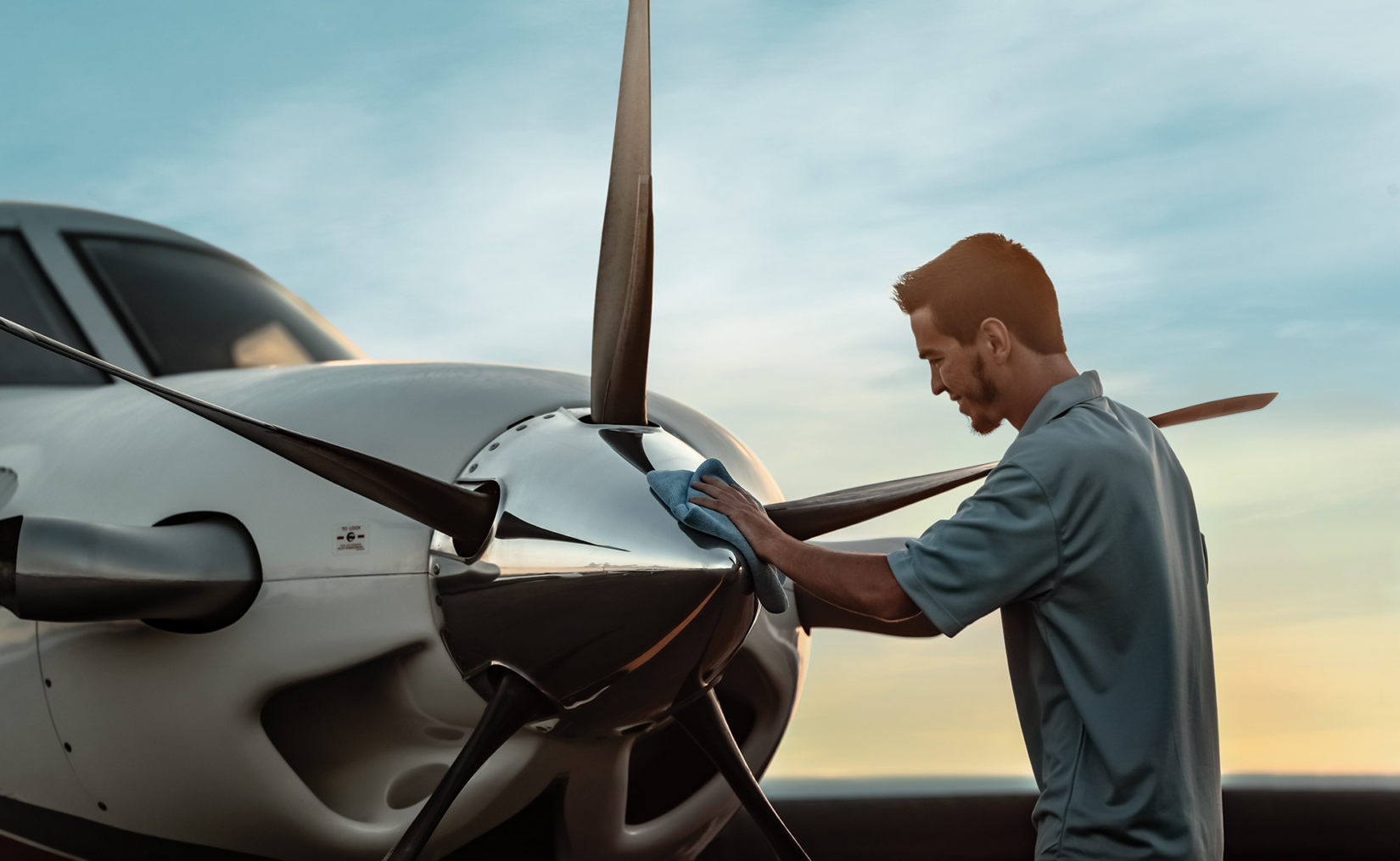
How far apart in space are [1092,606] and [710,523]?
804 mm

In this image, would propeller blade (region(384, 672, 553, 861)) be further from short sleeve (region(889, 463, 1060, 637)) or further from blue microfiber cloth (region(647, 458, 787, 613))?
→ short sleeve (region(889, 463, 1060, 637))

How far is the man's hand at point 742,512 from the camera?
8.99 feet

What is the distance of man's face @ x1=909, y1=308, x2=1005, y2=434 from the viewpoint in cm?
284

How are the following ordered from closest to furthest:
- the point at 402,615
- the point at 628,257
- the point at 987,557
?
the point at 987,557, the point at 402,615, the point at 628,257

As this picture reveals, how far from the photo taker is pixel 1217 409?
432 centimetres

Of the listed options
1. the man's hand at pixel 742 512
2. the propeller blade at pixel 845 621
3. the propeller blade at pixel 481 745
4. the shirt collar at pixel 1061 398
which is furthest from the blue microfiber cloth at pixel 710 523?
the propeller blade at pixel 845 621

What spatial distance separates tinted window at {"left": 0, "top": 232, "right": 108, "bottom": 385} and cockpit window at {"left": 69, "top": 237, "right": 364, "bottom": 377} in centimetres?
17

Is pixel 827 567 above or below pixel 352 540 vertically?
below

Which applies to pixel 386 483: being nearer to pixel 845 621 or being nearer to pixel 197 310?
pixel 845 621

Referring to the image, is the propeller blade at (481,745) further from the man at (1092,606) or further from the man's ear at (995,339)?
the man's ear at (995,339)

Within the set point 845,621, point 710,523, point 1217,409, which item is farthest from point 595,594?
point 1217,409

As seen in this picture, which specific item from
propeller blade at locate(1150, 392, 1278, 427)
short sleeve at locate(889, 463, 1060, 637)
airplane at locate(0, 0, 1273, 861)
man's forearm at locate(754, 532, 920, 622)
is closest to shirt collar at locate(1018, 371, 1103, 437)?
short sleeve at locate(889, 463, 1060, 637)

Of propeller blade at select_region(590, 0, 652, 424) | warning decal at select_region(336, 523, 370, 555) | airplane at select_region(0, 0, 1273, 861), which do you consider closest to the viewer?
airplane at select_region(0, 0, 1273, 861)

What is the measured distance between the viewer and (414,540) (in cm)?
301
